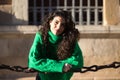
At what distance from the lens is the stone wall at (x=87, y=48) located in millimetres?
8375

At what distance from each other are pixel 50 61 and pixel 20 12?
4.37m

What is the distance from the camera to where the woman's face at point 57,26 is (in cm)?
415

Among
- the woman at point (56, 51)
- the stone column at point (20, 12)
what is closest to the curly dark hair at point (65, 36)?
the woman at point (56, 51)

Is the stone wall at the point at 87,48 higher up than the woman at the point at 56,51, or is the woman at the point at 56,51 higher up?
the woman at the point at 56,51

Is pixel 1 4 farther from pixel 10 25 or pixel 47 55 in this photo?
pixel 47 55

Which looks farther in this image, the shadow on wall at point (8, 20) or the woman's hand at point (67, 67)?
the shadow on wall at point (8, 20)

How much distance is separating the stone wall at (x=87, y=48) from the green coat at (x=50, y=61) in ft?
13.6

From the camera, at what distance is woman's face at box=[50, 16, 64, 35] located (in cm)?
415

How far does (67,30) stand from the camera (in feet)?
13.9

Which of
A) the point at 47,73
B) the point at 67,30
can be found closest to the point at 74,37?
the point at 67,30

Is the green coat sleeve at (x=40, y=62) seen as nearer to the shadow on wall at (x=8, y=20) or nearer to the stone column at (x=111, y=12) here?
the shadow on wall at (x=8, y=20)

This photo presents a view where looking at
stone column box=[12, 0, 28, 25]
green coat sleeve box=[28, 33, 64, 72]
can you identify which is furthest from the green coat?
stone column box=[12, 0, 28, 25]

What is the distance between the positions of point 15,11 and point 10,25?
9.6 inches

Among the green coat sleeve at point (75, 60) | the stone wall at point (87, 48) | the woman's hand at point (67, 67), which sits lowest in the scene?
the stone wall at point (87, 48)
